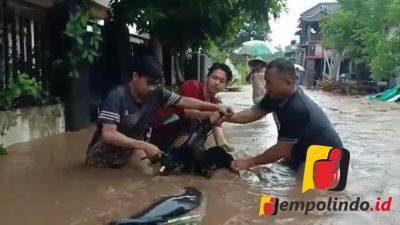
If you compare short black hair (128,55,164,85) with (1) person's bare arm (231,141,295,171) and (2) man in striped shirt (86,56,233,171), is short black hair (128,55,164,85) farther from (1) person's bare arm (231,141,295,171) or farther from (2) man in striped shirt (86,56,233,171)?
(1) person's bare arm (231,141,295,171)

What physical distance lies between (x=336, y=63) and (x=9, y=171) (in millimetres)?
27520

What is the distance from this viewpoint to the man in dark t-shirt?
357 cm

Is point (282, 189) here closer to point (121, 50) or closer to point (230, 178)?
point (230, 178)

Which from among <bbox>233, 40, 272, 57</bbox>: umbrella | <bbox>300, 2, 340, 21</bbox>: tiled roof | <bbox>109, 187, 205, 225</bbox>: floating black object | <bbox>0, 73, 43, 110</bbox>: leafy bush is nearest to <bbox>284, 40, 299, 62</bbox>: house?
<bbox>300, 2, 340, 21</bbox>: tiled roof

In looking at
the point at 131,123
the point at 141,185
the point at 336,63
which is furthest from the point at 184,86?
the point at 336,63

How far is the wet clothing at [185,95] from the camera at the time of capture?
14.9ft

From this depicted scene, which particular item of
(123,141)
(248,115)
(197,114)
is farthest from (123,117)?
(248,115)

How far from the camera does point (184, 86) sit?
4.67m

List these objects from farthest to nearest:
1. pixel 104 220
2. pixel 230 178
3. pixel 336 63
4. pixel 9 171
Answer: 1. pixel 336 63
2. pixel 9 171
3. pixel 230 178
4. pixel 104 220

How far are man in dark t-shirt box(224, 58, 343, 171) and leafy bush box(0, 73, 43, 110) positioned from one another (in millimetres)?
3122

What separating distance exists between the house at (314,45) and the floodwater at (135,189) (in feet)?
104

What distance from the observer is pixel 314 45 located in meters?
37.5

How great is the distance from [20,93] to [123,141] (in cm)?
257

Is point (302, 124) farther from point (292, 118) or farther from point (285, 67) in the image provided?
point (285, 67)
